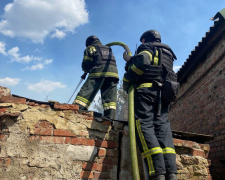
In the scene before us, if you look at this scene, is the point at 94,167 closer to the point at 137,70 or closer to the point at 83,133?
the point at 83,133

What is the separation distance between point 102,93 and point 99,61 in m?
0.60

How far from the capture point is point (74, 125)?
2680 millimetres

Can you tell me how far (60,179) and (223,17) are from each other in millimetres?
3867

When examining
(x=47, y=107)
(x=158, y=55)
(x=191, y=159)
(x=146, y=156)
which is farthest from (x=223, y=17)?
(x=47, y=107)

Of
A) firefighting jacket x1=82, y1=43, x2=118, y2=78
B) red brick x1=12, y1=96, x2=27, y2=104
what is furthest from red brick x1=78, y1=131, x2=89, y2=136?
firefighting jacket x1=82, y1=43, x2=118, y2=78

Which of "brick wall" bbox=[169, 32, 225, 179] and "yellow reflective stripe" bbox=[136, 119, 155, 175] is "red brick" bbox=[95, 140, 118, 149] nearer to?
"yellow reflective stripe" bbox=[136, 119, 155, 175]

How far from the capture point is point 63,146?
253 cm

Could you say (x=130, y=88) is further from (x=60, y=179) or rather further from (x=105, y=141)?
(x=60, y=179)

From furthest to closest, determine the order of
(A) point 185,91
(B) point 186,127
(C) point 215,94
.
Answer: (A) point 185,91 < (B) point 186,127 < (C) point 215,94

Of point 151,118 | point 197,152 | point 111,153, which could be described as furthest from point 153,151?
point 197,152

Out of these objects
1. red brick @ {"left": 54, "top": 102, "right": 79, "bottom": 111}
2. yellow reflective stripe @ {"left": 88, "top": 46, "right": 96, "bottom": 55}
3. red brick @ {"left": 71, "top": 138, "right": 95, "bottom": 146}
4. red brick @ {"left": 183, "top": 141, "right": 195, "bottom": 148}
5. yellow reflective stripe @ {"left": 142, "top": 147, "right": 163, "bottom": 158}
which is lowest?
yellow reflective stripe @ {"left": 142, "top": 147, "right": 163, "bottom": 158}

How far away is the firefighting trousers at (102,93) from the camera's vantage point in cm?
332

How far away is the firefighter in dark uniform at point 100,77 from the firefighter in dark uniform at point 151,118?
0.92 m

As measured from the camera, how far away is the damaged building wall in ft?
13.0
